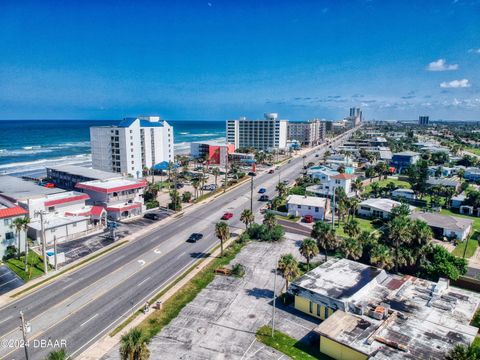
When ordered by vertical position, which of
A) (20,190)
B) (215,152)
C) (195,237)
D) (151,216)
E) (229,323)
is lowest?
(229,323)

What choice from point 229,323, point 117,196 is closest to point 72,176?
point 117,196

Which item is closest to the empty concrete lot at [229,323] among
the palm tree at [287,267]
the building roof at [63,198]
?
the palm tree at [287,267]

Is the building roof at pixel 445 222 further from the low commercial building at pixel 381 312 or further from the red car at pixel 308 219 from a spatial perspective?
the low commercial building at pixel 381 312

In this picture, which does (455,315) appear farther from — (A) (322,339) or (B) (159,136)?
(B) (159,136)

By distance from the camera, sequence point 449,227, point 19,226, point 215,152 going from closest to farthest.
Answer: point 19,226 < point 449,227 < point 215,152

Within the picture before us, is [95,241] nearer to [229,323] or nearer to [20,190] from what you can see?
[20,190]

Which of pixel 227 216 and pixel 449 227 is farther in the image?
pixel 227 216

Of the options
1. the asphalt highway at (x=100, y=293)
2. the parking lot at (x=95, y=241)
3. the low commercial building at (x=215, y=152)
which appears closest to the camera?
the asphalt highway at (x=100, y=293)

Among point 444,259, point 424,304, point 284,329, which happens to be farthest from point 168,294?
point 444,259
